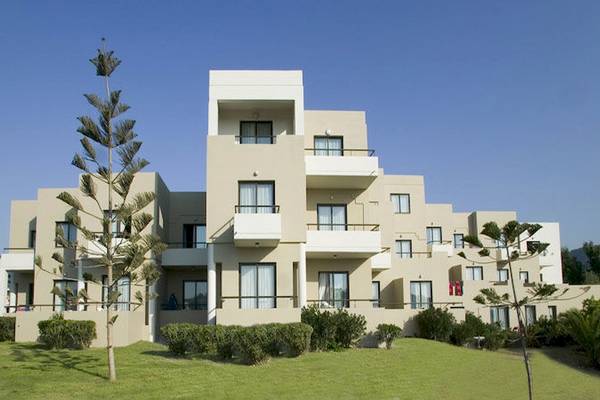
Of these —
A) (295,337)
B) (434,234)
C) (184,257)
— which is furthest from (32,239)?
(434,234)

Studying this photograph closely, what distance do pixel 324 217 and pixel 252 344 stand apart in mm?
9169

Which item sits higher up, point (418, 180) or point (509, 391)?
point (418, 180)

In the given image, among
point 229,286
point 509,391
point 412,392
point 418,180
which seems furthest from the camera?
point 418,180

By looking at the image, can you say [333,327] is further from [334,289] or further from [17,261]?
[17,261]

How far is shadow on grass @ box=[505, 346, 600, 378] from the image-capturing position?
87.6 ft

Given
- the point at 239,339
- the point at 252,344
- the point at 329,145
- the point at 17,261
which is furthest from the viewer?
the point at 17,261

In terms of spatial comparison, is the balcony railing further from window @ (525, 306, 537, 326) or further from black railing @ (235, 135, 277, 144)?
window @ (525, 306, 537, 326)

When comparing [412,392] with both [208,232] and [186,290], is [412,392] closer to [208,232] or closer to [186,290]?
[208,232]

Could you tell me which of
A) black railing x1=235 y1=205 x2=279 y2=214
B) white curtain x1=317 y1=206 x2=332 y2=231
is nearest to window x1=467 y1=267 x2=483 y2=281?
white curtain x1=317 y1=206 x2=332 y2=231

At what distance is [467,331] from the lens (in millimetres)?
28531

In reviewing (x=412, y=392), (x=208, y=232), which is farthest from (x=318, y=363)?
(x=208, y=232)

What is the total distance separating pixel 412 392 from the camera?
19422 millimetres

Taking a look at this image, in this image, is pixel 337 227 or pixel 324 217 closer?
pixel 337 227

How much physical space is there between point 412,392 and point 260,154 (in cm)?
1152
